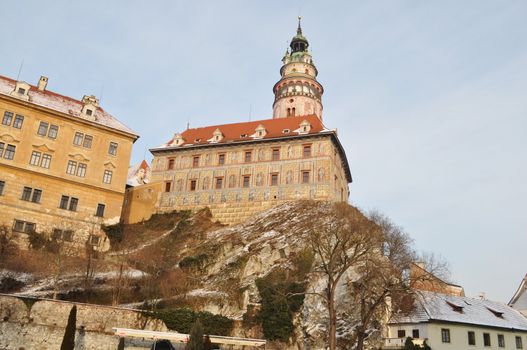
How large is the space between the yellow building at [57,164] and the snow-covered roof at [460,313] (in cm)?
2806

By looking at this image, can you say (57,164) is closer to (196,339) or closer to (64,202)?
(64,202)

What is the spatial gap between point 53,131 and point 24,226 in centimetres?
942

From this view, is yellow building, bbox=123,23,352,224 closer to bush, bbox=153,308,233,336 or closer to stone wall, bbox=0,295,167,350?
bush, bbox=153,308,233,336

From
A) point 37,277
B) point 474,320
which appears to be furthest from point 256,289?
point 474,320

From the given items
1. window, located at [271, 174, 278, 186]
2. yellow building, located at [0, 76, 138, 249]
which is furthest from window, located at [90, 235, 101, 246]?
window, located at [271, 174, 278, 186]

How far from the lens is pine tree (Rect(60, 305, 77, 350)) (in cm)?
2345

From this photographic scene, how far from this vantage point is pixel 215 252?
1602 inches

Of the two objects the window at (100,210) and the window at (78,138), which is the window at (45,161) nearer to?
the window at (78,138)

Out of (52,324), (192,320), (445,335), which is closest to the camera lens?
(52,324)

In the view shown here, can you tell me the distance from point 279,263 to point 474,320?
16787mm

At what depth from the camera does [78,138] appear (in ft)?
149

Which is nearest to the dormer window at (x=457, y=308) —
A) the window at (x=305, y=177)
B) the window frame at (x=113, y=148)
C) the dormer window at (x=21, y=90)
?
the window at (x=305, y=177)

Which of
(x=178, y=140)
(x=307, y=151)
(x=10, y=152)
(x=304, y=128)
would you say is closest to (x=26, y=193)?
(x=10, y=152)

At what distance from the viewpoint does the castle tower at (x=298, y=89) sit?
6831 centimetres
